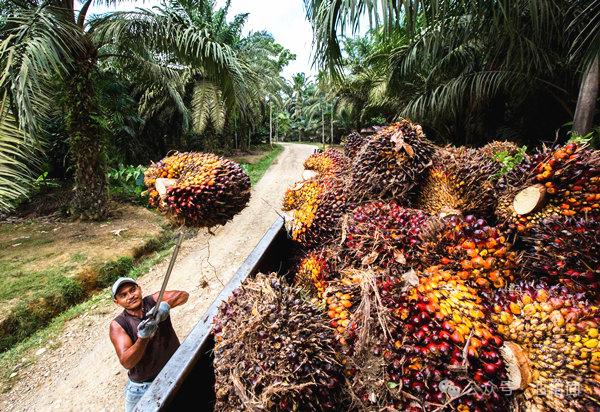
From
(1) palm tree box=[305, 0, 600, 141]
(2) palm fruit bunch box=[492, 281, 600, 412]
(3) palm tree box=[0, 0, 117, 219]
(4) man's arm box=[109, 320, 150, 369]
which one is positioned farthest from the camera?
(3) palm tree box=[0, 0, 117, 219]

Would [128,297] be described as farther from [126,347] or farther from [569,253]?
[569,253]

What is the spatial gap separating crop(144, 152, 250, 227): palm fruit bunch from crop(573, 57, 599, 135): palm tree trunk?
3.82 meters

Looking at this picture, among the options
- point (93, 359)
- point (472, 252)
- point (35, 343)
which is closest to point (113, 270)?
point (35, 343)

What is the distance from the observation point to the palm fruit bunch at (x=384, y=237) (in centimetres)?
123

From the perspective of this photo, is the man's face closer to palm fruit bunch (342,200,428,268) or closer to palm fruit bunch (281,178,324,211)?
palm fruit bunch (281,178,324,211)

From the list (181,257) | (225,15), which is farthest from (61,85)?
(225,15)

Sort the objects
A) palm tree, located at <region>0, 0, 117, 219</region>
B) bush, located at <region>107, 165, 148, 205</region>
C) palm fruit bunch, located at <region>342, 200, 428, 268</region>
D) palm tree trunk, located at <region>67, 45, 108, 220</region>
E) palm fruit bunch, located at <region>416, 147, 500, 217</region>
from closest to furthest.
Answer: palm fruit bunch, located at <region>342, 200, 428, 268</region> → palm fruit bunch, located at <region>416, 147, 500, 217</region> → palm tree, located at <region>0, 0, 117, 219</region> → palm tree trunk, located at <region>67, 45, 108, 220</region> → bush, located at <region>107, 165, 148, 205</region>

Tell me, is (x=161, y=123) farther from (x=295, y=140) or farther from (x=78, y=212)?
(x=295, y=140)

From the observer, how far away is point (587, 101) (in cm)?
326

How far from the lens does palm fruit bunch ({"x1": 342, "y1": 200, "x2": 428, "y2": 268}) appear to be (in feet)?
4.03

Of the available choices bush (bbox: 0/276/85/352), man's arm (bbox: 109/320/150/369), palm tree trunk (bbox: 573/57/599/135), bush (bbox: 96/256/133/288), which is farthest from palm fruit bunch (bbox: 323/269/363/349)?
bush (bbox: 96/256/133/288)

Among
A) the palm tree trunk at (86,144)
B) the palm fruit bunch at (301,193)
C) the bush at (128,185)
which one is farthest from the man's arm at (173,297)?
the bush at (128,185)

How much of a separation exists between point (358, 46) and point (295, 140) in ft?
94.4

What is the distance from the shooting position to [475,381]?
82 cm
